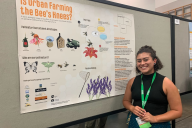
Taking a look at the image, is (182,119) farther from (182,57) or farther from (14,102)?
(14,102)

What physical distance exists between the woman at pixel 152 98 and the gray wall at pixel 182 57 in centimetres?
79

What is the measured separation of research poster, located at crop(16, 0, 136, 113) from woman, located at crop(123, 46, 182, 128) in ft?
0.76

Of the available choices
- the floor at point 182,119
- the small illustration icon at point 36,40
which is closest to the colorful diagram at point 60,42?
the small illustration icon at point 36,40

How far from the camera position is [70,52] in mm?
970

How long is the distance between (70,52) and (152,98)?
2.27 ft

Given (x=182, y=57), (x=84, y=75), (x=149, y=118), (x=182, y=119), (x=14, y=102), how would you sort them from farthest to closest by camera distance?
1. (x=182, y=119)
2. (x=182, y=57)
3. (x=84, y=75)
4. (x=149, y=118)
5. (x=14, y=102)

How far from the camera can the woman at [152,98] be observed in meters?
0.91

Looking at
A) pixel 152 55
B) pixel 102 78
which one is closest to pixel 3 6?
pixel 102 78

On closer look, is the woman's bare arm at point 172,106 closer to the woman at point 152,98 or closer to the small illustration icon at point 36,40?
the woman at point 152,98

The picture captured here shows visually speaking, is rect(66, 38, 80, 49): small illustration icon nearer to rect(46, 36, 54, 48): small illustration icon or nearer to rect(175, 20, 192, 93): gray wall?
rect(46, 36, 54, 48): small illustration icon

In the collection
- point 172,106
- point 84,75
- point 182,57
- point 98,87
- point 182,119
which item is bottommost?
point 182,119

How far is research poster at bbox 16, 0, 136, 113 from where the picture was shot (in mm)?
840

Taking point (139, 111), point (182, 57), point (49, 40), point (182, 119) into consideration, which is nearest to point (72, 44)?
point (49, 40)

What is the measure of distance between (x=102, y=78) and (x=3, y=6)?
2.76 ft
